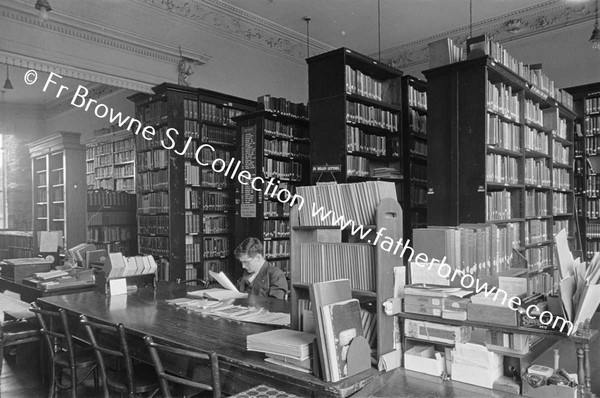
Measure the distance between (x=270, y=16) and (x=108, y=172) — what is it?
362 centimetres

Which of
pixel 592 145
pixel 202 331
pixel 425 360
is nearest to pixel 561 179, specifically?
pixel 592 145

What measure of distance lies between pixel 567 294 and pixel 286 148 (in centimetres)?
484

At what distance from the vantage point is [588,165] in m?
6.72

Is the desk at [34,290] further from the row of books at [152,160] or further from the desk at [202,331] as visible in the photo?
the row of books at [152,160]

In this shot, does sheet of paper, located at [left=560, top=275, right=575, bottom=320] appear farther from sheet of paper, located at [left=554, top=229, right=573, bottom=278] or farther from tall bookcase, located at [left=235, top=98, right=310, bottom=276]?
tall bookcase, located at [left=235, top=98, right=310, bottom=276]

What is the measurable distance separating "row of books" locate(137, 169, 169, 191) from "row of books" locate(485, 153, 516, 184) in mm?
3858

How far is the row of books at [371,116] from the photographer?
549 centimetres

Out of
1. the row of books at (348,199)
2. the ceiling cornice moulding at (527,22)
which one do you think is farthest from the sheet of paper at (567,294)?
the ceiling cornice moulding at (527,22)

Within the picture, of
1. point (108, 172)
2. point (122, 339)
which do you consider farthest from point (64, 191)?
point (122, 339)

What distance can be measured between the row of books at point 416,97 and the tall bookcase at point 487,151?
4.60 ft

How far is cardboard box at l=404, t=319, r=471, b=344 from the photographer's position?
6.11ft

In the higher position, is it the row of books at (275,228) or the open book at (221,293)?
the row of books at (275,228)

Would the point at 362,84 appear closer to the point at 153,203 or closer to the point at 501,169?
the point at 501,169

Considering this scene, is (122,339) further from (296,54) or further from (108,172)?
(296,54)
